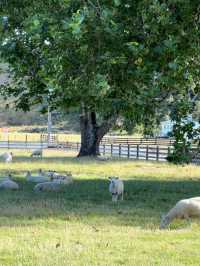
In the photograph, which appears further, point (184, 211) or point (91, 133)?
point (91, 133)

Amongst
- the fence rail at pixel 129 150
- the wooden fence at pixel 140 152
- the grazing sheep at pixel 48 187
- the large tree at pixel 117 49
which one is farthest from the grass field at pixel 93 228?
the wooden fence at pixel 140 152

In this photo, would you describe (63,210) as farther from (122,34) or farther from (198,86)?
(122,34)

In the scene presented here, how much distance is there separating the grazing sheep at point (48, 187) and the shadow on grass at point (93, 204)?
0.82ft

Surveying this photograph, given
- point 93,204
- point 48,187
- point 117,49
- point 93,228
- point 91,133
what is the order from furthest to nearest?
point 91,133 < point 48,187 < point 93,204 < point 93,228 < point 117,49

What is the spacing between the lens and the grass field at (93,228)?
Result: 10.7m

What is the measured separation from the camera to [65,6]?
8906mm

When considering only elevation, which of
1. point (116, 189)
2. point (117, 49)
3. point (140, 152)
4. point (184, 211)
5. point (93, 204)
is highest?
point (117, 49)

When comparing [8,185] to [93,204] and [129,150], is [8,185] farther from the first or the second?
[129,150]

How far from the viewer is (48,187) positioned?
68.8ft

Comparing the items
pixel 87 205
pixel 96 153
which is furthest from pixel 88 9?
pixel 96 153

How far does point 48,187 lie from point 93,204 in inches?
145

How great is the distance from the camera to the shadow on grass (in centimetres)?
1481

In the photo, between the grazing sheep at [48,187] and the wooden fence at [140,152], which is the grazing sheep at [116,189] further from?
the wooden fence at [140,152]

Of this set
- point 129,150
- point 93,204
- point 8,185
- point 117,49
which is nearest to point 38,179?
point 8,185
